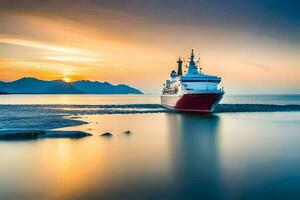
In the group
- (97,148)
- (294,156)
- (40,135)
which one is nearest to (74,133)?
(40,135)

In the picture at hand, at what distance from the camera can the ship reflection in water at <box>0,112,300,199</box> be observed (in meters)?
13.8

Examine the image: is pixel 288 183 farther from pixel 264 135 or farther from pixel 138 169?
pixel 264 135

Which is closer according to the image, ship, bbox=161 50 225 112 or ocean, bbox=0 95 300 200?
ocean, bbox=0 95 300 200

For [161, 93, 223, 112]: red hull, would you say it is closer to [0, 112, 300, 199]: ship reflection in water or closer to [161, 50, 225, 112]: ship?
[161, 50, 225, 112]: ship

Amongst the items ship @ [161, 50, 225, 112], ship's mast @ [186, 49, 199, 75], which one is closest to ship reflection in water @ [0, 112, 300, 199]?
ship @ [161, 50, 225, 112]

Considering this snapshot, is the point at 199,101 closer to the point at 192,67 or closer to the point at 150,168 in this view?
the point at 192,67

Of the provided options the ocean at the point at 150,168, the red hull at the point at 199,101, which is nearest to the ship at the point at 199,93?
the red hull at the point at 199,101

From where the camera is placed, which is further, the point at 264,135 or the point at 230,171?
the point at 264,135

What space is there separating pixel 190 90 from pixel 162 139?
3071 cm

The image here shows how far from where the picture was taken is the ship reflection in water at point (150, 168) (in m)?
13.8

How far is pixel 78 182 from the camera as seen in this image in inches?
612

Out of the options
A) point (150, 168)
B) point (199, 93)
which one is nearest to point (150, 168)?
point (150, 168)

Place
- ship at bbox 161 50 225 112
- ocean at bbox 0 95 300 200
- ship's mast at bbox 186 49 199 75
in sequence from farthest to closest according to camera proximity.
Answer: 1. ship's mast at bbox 186 49 199 75
2. ship at bbox 161 50 225 112
3. ocean at bbox 0 95 300 200

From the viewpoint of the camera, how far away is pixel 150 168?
60.6 ft
